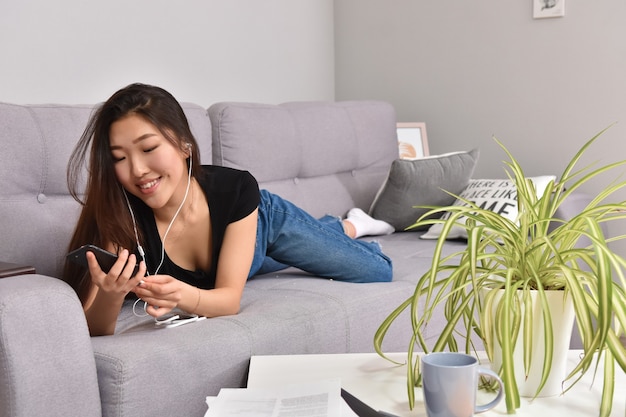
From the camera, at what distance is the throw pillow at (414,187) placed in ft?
9.96

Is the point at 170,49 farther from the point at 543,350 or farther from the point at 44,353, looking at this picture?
the point at 543,350

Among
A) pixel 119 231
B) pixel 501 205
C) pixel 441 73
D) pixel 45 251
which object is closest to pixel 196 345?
pixel 119 231

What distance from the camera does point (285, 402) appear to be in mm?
1143

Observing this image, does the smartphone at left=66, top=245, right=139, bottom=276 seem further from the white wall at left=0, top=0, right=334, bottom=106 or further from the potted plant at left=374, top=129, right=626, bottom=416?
the white wall at left=0, top=0, right=334, bottom=106

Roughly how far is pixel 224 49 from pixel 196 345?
2.40m

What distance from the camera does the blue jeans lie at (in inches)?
86.8

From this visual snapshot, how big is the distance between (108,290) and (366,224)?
1.51m

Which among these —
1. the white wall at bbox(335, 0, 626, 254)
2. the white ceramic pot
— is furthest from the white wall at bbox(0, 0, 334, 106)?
the white ceramic pot

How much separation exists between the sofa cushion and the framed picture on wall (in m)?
0.45

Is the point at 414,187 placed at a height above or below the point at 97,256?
below

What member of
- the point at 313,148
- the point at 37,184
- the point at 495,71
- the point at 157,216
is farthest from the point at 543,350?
the point at 495,71

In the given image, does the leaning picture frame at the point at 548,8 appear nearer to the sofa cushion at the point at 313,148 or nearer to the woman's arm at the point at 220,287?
the sofa cushion at the point at 313,148

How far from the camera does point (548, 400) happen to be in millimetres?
1159

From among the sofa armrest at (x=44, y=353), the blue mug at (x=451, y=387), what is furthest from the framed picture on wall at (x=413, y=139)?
the blue mug at (x=451, y=387)
